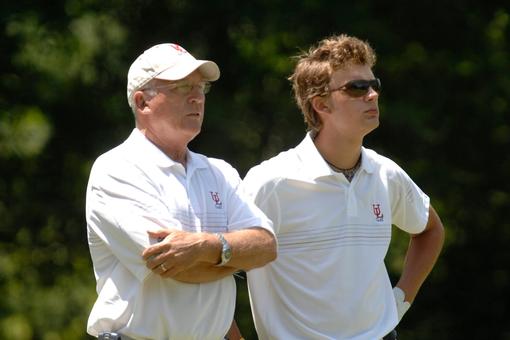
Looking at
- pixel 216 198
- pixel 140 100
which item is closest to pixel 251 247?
pixel 216 198

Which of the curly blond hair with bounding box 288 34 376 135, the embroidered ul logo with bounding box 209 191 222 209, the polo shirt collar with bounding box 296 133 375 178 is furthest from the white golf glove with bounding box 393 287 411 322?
the embroidered ul logo with bounding box 209 191 222 209

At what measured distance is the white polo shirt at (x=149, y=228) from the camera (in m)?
4.64

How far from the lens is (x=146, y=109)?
4.92 m

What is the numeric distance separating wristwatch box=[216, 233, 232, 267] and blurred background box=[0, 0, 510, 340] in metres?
6.83

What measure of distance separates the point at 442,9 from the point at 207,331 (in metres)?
8.58

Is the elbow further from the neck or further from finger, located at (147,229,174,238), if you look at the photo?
the neck

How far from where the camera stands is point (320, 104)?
5527 millimetres

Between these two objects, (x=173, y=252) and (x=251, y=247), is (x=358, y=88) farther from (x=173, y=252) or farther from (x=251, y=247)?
(x=173, y=252)

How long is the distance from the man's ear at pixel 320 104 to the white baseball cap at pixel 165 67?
2.30ft

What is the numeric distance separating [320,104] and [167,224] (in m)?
1.13

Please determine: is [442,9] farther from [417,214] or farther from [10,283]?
[417,214]

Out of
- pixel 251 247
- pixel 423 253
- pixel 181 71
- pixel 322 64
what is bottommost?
pixel 423 253

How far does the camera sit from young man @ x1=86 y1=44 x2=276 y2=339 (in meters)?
4.63

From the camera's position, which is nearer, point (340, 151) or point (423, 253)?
point (340, 151)
